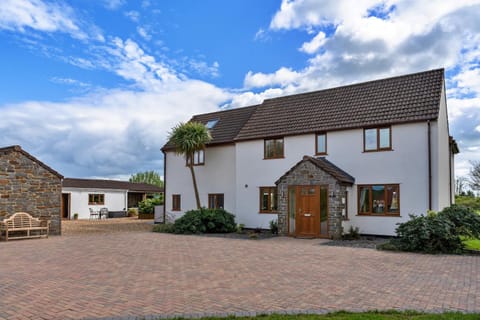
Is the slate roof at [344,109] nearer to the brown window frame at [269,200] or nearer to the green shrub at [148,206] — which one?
the brown window frame at [269,200]

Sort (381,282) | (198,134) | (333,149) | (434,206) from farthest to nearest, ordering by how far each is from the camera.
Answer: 1. (198,134)
2. (333,149)
3. (434,206)
4. (381,282)

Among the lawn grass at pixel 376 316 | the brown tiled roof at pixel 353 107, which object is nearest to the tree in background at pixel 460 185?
the brown tiled roof at pixel 353 107

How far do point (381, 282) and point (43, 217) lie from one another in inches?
618

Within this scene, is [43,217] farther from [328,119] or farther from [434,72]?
[434,72]

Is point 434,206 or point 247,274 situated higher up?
point 434,206

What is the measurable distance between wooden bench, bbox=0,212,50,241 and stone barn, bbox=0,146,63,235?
0.32 metres

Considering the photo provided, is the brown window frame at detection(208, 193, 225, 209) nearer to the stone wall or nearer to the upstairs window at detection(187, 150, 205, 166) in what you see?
the upstairs window at detection(187, 150, 205, 166)

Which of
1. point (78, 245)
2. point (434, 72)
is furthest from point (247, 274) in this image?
point (434, 72)

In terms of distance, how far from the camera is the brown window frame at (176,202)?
25266 mm

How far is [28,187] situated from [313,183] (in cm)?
1297

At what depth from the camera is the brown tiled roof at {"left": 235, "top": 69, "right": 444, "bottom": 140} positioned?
17.2 metres

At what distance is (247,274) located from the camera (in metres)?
9.36

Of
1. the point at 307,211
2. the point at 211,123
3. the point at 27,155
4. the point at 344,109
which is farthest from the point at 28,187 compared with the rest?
the point at 344,109

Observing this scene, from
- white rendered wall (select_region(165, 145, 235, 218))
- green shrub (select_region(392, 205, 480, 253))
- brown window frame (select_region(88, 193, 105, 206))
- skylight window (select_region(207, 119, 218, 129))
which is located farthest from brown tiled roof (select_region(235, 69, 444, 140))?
brown window frame (select_region(88, 193, 105, 206))
